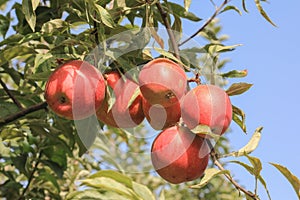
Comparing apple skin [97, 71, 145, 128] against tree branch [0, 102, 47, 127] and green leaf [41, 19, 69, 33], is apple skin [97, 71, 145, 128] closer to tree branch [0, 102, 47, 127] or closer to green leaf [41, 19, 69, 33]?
green leaf [41, 19, 69, 33]

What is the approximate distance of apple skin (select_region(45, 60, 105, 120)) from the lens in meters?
1.40

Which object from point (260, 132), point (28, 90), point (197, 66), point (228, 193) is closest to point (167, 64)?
point (197, 66)

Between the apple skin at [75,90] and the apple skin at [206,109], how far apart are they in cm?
23

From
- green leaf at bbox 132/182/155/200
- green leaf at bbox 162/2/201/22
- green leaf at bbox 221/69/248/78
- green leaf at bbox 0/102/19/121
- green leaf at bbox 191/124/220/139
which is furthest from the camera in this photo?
green leaf at bbox 0/102/19/121

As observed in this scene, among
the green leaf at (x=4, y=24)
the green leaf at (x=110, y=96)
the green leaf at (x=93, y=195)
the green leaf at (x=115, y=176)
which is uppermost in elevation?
the green leaf at (x=110, y=96)

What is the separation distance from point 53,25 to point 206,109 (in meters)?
0.55

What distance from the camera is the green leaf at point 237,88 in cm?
148

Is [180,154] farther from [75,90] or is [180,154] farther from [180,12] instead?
[180,12]

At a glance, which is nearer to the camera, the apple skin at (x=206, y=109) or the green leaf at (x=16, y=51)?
the apple skin at (x=206, y=109)

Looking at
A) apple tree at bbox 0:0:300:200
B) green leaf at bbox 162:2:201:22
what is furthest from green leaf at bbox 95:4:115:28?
green leaf at bbox 162:2:201:22

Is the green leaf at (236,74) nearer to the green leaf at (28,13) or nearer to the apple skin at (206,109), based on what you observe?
the apple skin at (206,109)

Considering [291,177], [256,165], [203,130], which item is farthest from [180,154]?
[291,177]

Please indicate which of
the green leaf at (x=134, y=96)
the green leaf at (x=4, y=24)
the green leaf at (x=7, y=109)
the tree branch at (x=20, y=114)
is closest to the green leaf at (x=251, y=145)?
the green leaf at (x=134, y=96)

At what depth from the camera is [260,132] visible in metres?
1.53
